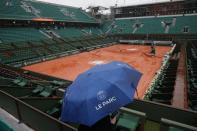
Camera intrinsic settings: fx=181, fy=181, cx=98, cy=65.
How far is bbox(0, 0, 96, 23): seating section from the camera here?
31.2m

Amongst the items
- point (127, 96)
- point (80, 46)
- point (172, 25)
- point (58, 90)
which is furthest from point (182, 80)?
point (172, 25)

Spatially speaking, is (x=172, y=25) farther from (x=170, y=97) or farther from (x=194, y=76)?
(x=170, y=97)

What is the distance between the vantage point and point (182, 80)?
10586mm

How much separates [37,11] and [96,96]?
38.1 m

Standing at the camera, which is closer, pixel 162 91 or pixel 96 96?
pixel 96 96

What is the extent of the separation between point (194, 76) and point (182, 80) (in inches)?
85.2

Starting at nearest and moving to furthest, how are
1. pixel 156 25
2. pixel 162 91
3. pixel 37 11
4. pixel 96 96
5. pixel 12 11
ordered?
pixel 96 96 → pixel 162 91 → pixel 12 11 → pixel 37 11 → pixel 156 25

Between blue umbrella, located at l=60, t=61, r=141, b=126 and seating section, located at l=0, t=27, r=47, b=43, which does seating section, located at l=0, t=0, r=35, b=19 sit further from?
blue umbrella, located at l=60, t=61, r=141, b=126

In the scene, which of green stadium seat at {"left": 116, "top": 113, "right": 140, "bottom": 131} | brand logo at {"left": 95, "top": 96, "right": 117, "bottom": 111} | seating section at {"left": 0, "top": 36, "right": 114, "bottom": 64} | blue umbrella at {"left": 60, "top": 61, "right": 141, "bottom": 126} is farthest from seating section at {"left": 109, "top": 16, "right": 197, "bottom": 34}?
brand logo at {"left": 95, "top": 96, "right": 117, "bottom": 111}

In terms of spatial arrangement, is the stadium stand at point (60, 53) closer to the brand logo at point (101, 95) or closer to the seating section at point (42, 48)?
the seating section at point (42, 48)

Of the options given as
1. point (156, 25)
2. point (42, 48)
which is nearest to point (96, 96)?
point (42, 48)

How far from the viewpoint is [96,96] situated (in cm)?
249

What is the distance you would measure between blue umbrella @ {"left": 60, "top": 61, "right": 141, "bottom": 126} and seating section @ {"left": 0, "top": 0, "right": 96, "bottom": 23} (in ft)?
101

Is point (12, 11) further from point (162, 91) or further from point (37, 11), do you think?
point (162, 91)
